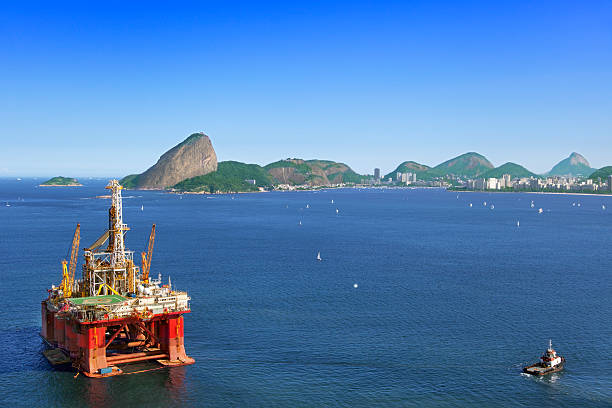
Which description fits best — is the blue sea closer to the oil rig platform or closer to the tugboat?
the tugboat

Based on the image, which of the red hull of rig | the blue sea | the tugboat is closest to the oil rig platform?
the red hull of rig

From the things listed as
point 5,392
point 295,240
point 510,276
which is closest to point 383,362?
point 5,392

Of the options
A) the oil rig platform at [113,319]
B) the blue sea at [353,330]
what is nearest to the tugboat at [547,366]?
the blue sea at [353,330]

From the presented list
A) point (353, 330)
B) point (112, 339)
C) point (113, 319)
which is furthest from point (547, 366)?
point (112, 339)

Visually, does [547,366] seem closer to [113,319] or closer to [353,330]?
[353,330]

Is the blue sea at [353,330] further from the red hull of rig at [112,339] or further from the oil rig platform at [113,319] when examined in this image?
the oil rig platform at [113,319]

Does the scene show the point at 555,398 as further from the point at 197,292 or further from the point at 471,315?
the point at 197,292
